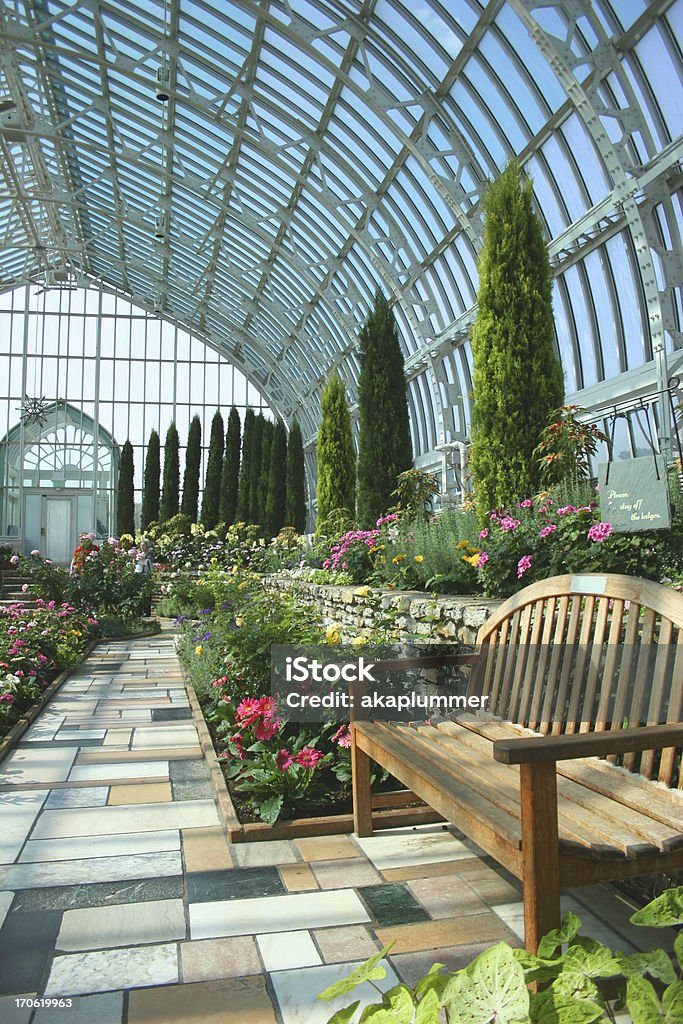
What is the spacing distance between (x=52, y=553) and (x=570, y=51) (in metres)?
21.2

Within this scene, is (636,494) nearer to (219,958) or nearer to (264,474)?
(219,958)

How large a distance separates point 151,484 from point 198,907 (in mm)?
22539

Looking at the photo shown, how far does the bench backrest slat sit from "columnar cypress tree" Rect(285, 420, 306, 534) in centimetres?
1435

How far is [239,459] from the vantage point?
863 inches

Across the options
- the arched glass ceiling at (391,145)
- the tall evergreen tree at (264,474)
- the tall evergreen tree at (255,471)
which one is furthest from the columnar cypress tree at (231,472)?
the arched glass ceiling at (391,145)

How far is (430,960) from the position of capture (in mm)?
1786

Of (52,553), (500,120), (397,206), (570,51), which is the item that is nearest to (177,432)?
(52,553)

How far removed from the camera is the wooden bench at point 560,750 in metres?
1.53

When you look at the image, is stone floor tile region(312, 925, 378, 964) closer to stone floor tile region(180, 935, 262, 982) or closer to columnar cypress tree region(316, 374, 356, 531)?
stone floor tile region(180, 935, 262, 982)

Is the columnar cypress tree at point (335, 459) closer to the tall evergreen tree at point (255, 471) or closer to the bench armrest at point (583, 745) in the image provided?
the tall evergreen tree at point (255, 471)

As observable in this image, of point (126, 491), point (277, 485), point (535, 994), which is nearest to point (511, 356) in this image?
point (535, 994)

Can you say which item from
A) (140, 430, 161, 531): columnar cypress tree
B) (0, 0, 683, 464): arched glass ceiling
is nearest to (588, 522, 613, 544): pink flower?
(0, 0, 683, 464): arched glass ceiling

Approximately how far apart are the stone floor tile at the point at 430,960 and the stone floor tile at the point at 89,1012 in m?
0.59

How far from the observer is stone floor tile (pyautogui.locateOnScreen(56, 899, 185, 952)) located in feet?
6.31
